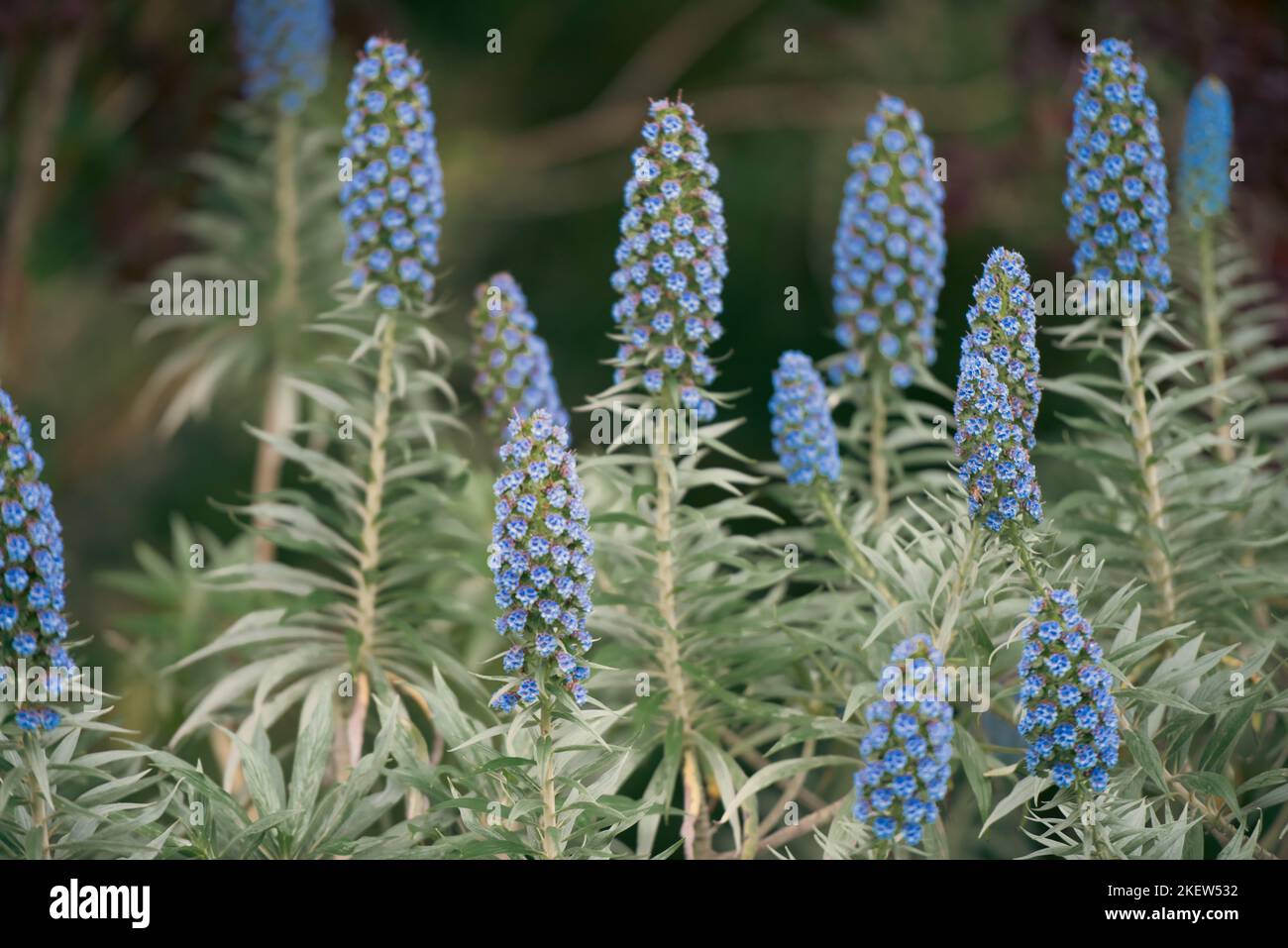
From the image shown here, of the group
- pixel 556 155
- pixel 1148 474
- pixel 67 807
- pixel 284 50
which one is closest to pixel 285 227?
pixel 284 50

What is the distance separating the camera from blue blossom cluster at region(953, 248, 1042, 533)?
2262 millimetres

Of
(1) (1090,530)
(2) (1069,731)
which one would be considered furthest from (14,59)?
(2) (1069,731)

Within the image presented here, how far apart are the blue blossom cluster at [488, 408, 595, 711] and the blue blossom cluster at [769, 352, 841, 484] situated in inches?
26.3

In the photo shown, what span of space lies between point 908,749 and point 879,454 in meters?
1.22

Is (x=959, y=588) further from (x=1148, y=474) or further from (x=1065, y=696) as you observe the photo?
(x=1148, y=474)

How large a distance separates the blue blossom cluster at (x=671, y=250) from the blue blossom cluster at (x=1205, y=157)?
1.18m

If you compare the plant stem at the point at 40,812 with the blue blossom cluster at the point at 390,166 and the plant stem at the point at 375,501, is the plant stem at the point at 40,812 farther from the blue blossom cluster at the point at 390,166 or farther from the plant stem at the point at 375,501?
the blue blossom cluster at the point at 390,166

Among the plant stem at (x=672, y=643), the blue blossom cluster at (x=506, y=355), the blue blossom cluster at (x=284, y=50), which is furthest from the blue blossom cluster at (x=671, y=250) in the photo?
the blue blossom cluster at (x=284, y=50)

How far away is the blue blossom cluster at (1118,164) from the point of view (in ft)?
8.85

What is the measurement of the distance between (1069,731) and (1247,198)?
2505 mm

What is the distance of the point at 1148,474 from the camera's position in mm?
2861

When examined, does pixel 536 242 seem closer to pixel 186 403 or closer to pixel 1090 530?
pixel 186 403

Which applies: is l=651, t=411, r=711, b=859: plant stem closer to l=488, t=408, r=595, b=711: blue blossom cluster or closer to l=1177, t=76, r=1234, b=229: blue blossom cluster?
l=488, t=408, r=595, b=711: blue blossom cluster

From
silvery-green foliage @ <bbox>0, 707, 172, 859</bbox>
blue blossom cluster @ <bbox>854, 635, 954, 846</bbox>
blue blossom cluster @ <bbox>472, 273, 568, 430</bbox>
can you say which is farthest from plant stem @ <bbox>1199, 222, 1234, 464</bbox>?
silvery-green foliage @ <bbox>0, 707, 172, 859</bbox>
